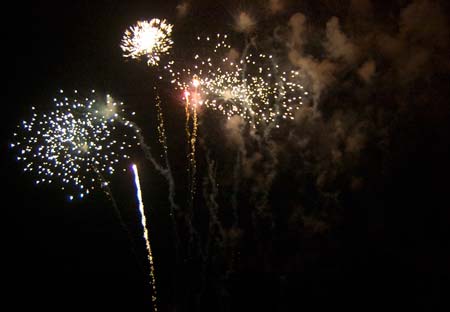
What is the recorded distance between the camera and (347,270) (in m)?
34.4

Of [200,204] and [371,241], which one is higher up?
[200,204]

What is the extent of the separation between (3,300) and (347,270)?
2602cm

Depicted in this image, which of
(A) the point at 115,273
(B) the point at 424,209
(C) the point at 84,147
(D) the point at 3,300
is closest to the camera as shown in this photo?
(C) the point at 84,147

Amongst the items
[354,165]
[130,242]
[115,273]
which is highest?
[354,165]

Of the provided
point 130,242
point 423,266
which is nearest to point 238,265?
point 130,242

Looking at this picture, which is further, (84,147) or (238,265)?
(238,265)

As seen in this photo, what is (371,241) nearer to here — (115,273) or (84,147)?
(115,273)

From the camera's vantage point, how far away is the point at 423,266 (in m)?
31.1

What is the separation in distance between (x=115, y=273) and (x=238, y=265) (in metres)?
9.69

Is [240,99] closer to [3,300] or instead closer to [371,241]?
[3,300]

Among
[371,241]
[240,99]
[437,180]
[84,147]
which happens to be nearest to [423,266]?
[371,241]

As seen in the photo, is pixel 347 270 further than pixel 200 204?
Yes

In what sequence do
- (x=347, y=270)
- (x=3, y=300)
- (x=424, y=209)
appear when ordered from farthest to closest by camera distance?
(x=347, y=270)
(x=424, y=209)
(x=3, y=300)

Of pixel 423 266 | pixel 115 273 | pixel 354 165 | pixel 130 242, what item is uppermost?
pixel 354 165
